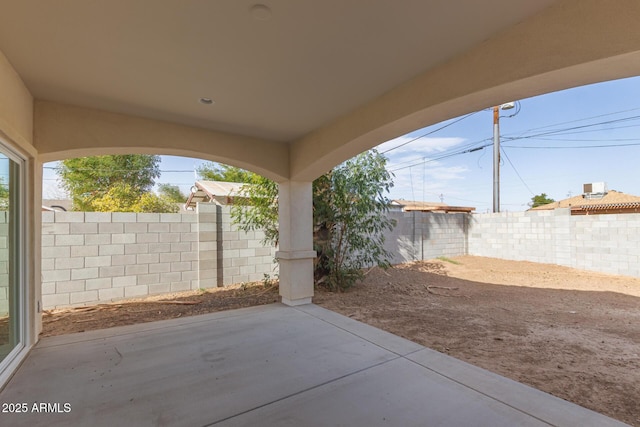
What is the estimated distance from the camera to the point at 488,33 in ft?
6.64

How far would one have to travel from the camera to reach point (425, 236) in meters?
9.23

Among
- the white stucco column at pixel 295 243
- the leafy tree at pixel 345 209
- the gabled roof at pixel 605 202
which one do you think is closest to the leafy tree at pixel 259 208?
the leafy tree at pixel 345 209

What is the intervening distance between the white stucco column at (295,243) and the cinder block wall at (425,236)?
399 centimetres

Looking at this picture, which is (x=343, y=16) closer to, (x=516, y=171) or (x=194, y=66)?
(x=194, y=66)

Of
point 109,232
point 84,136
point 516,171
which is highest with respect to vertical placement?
point 516,171

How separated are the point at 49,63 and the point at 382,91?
2816 mm

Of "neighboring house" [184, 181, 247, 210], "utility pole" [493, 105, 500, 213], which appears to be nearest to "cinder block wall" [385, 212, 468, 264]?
"utility pole" [493, 105, 500, 213]

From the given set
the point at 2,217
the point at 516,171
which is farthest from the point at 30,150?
the point at 516,171

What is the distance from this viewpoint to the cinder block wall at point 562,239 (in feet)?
22.7

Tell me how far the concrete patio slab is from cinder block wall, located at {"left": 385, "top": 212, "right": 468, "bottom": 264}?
544cm

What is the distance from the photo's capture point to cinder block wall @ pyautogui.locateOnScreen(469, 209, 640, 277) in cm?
691

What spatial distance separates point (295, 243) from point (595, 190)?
13730 mm

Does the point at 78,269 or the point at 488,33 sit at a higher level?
the point at 488,33

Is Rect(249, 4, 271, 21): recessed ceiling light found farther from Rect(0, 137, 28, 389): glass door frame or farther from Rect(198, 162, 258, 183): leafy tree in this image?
Rect(198, 162, 258, 183): leafy tree
